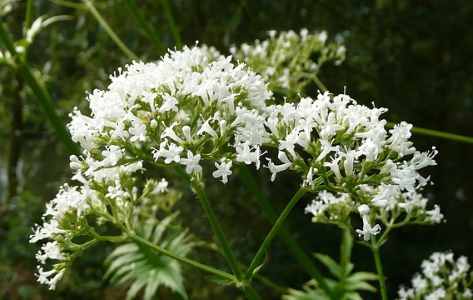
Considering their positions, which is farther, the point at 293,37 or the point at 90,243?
the point at 293,37

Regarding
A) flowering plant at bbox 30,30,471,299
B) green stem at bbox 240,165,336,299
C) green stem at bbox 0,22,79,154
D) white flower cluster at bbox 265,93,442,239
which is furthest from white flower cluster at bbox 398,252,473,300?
green stem at bbox 0,22,79,154

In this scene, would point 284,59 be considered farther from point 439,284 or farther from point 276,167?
point 276,167

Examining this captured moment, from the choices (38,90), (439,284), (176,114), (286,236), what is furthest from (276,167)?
(439,284)

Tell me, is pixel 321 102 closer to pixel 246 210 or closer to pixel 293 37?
pixel 293 37

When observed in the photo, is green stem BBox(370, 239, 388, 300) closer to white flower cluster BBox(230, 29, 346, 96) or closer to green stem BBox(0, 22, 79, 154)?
→ white flower cluster BBox(230, 29, 346, 96)

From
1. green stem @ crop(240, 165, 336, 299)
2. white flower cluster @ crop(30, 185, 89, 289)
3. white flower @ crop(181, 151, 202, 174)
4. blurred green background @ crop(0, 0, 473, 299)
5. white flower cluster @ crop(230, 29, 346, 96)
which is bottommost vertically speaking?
white flower cluster @ crop(30, 185, 89, 289)

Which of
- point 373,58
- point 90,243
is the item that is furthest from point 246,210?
point 90,243

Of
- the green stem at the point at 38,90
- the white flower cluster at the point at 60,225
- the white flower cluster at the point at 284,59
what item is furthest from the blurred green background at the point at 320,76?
the white flower cluster at the point at 60,225

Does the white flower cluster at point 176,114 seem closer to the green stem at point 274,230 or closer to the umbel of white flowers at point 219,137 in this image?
the umbel of white flowers at point 219,137
